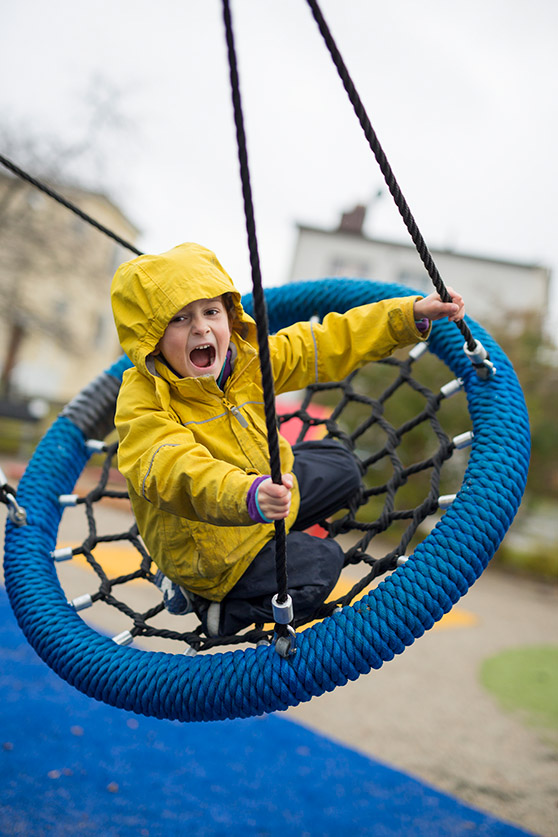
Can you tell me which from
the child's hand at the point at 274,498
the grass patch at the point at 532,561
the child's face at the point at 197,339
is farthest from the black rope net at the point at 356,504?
the grass patch at the point at 532,561

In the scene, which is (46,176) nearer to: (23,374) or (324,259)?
(324,259)

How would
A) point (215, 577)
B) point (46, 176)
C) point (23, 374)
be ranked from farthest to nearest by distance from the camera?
point (23, 374)
point (46, 176)
point (215, 577)

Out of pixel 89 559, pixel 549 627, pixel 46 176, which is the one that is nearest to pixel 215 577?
pixel 89 559

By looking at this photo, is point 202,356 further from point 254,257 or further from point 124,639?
point 124,639

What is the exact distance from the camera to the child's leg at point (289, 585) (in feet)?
4.95

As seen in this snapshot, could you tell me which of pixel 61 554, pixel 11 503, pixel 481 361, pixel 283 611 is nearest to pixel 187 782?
pixel 61 554

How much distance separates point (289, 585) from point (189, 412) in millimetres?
442

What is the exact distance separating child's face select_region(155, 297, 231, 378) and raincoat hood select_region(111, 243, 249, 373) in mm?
32

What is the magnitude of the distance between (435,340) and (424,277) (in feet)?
49.0

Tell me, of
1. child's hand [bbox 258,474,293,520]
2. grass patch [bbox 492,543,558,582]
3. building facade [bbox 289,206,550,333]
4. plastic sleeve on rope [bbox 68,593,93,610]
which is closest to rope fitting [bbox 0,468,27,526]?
plastic sleeve on rope [bbox 68,593,93,610]

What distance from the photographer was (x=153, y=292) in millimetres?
1410

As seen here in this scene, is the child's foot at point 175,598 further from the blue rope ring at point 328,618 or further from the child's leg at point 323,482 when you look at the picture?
the child's leg at point 323,482

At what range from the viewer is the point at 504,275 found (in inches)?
637

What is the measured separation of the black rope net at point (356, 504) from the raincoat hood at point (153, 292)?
2.27 feet
